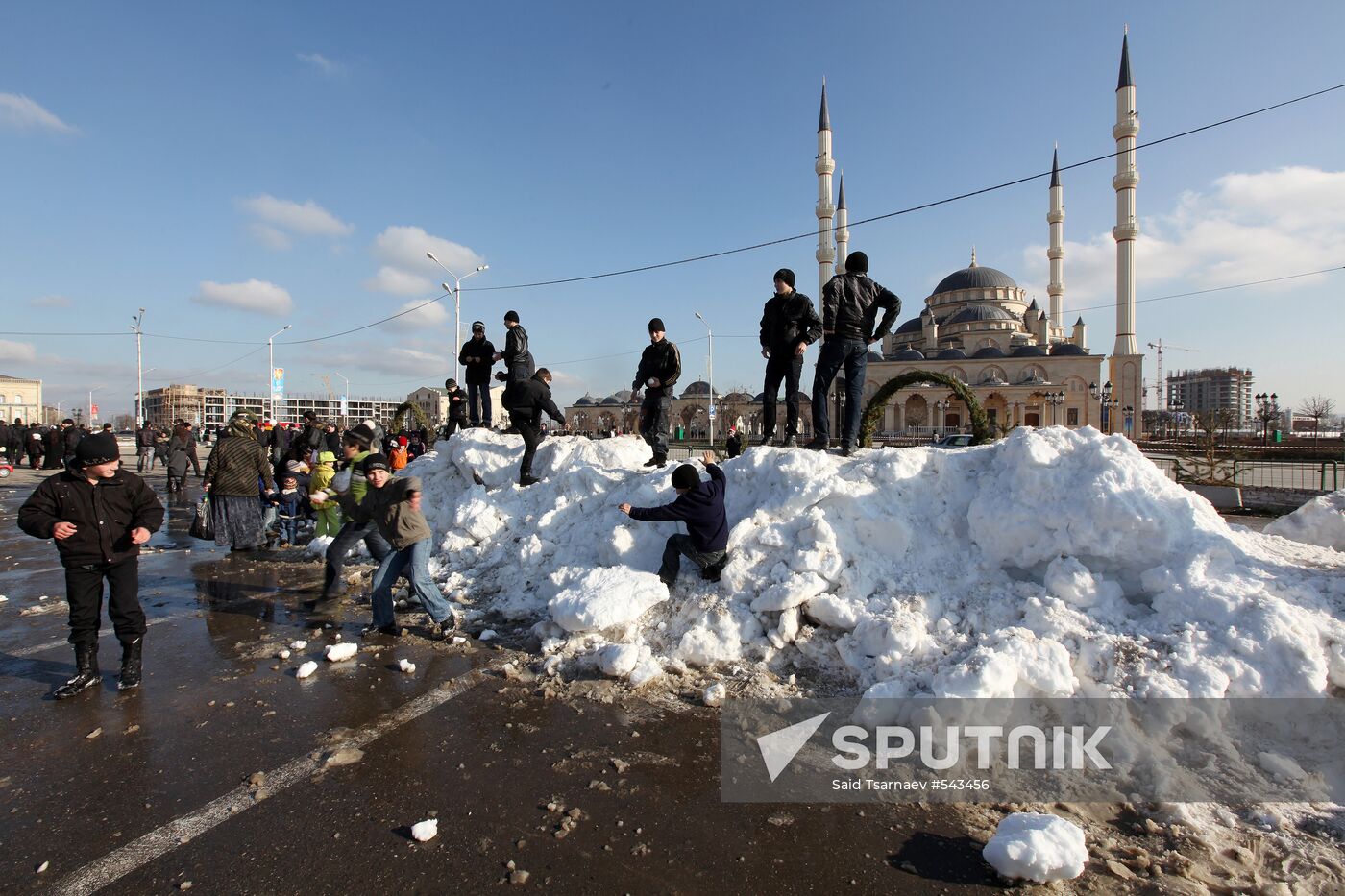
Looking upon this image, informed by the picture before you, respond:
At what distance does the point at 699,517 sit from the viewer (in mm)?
4934

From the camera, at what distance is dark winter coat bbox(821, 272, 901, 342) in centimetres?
644

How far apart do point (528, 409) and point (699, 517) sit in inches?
142

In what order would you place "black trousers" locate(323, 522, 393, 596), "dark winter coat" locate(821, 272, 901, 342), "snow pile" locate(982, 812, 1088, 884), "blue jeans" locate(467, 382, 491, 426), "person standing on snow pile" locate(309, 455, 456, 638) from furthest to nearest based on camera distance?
1. "blue jeans" locate(467, 382, 491, 426)
2. "dark winter coat" locate(821, 272, 901, 342)
3. "black trousers" locate(323, 522, 393, 596)
4. "person standing on snow pile" locate(309, 455, 456, 638)
5. "snow pile" locate(982, 812, 1088, 884)

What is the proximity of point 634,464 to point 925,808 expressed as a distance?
218 inches

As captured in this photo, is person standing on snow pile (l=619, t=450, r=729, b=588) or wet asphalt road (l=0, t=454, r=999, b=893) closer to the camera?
wet asphalt road (l=0, t=454, r=999, b=893)

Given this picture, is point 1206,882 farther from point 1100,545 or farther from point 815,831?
point 1100,545

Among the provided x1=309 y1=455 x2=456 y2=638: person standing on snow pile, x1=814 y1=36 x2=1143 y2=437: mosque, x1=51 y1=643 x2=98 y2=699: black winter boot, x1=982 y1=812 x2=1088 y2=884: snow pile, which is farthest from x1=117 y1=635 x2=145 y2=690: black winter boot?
x1=814 y1=36 x2=1143 y2=437: mosque

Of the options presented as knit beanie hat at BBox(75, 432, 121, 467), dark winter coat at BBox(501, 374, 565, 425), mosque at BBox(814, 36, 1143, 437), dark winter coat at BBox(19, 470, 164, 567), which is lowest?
dark winter coat at BBox(19, 470, 164, 567)

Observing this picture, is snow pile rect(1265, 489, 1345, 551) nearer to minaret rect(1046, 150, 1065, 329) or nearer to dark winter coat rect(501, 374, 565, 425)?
dark winter coat rect(501, 374, 565, 425)

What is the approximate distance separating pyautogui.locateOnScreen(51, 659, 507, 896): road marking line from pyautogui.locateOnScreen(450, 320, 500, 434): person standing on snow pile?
21.9ft

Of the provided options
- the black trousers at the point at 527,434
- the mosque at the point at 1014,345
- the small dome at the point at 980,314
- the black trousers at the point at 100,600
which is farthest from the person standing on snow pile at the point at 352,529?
the small dome at the point at 980,314

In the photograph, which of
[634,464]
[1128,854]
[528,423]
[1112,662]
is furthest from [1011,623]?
[528,423]

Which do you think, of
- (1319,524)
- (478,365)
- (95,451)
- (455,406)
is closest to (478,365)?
(478,365)

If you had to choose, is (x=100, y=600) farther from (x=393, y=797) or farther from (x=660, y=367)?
(x=660, y=367)
